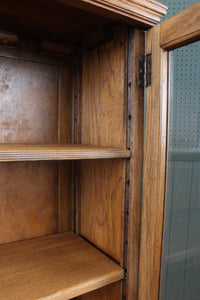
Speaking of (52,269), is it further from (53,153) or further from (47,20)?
(47,20)

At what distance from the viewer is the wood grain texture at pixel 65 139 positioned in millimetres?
1313

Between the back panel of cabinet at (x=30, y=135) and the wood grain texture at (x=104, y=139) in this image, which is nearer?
the wood grain texture at (x=104, y=139)

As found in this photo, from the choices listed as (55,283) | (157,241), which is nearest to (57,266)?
(55,283)

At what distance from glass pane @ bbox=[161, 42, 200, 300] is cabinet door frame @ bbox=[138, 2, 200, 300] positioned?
0.02 metres

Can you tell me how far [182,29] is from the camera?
0.77 m

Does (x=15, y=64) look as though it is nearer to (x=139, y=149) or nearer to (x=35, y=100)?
(x=35, y=100)

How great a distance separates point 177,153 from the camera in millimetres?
859

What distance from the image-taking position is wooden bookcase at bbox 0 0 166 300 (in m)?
0.91

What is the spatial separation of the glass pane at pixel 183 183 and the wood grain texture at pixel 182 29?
0.03 metres

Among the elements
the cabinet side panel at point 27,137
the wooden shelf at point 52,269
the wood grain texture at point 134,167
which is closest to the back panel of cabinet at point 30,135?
the cabinet side panel at point 27,137

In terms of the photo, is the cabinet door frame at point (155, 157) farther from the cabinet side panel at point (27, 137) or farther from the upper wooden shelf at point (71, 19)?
the cabinet side panel at point (27, 137)

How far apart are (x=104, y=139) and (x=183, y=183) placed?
0.41 metres

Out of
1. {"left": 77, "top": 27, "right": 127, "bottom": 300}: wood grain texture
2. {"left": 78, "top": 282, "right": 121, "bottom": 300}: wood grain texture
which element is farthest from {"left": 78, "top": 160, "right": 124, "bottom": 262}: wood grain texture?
{"left": 78, "top": 282, "right": 121, "bottom": 300}: wood grain texture

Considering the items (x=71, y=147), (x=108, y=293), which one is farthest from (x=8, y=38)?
(x=108, y=293)
